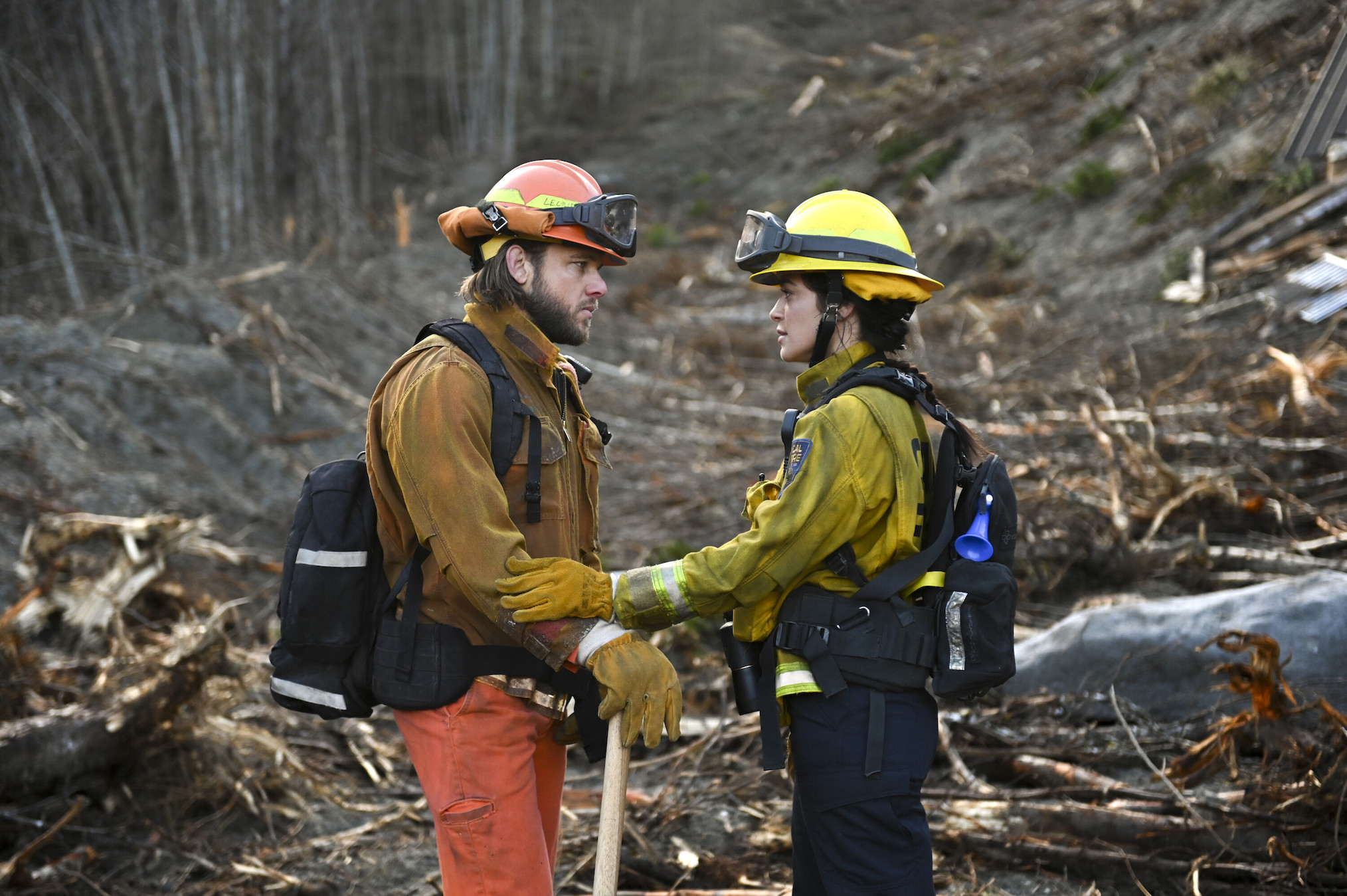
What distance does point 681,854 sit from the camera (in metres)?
4.00

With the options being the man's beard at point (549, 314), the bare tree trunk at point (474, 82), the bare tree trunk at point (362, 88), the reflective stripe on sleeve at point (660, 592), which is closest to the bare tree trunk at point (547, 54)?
the bare tree trunk at point (474, 82)

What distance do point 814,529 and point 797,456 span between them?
197 millimetres

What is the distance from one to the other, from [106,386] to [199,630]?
16.3 feet

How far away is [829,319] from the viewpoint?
9.29 ft

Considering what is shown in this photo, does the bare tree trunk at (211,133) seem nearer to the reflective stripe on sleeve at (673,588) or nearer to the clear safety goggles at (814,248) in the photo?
the clear safety goggles at (814,248)

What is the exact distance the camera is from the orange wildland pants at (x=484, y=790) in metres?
2.58

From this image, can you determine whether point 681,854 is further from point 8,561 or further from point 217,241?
point 217,241

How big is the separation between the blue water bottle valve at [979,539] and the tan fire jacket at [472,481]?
40.0 inches

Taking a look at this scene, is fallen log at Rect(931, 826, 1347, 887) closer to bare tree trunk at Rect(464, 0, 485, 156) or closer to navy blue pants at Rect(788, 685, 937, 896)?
navy blue pants at Rect(788, 685, 937, 896)

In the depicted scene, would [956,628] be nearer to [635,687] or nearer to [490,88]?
[635,687]

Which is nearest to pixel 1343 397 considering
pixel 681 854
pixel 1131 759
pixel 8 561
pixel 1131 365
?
pixel 1131 365

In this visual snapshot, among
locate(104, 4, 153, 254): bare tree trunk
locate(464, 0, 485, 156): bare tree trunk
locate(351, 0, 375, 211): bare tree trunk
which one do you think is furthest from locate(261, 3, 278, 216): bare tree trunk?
locate(464, 0, 485, 156): bare tree trunk

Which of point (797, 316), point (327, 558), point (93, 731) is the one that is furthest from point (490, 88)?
point (327, 558)

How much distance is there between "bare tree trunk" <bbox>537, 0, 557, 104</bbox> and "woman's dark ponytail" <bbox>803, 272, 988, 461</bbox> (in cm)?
3469
